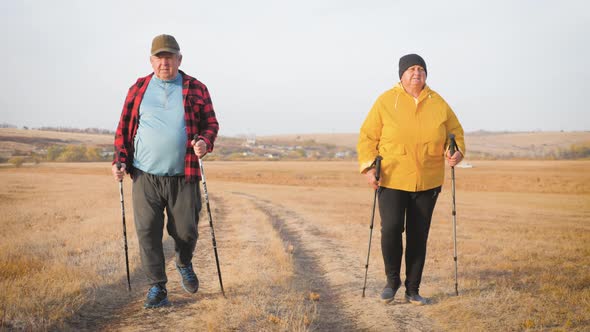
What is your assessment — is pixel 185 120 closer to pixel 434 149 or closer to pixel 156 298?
pixel 156 298

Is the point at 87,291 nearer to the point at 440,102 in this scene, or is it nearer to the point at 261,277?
the point at 261,277

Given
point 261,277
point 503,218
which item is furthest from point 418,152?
point 503,218

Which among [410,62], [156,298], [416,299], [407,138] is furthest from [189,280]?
[410,62]

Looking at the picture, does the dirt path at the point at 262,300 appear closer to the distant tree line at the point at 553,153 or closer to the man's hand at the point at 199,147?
the man's hand at the point at 199,147

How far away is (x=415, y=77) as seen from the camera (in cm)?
525

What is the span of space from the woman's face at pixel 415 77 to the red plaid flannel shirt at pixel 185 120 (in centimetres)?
243

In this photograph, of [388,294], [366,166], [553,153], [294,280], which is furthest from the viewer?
[553,153]

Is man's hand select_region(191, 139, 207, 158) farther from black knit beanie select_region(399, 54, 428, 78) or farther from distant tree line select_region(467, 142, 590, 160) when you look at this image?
distant tree line select_region(467, 142, 590, 160)

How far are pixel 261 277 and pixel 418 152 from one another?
2810 millimetres

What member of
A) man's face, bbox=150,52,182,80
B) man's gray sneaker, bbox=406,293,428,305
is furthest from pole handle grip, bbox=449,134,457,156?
man's face, bbox=150,52,182,80

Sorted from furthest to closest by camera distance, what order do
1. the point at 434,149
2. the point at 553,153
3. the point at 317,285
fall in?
the point at 553,153 < the point at 317,285 < the point at 434,149

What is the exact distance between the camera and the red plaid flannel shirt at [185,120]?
5191 millimetres

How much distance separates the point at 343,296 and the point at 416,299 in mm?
911

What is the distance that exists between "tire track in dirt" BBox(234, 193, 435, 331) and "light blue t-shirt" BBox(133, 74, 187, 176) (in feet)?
7.93
